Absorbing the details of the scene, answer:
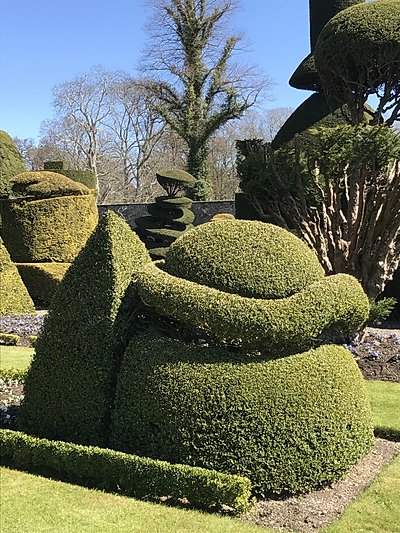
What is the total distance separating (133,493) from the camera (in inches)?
181

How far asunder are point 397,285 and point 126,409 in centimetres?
998

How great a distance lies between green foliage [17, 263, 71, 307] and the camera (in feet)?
54.0

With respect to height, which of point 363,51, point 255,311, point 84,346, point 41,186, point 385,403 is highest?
point 363,51

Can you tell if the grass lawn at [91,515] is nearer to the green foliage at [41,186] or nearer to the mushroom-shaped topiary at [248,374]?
the mushroom-shaped topiary at [248,374]

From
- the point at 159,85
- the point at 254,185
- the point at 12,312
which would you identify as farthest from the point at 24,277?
the point at 159,85

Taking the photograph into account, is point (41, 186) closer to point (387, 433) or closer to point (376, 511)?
point (387, 433)

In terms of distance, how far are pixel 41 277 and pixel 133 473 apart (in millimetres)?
12745

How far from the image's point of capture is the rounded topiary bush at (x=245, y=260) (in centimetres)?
482

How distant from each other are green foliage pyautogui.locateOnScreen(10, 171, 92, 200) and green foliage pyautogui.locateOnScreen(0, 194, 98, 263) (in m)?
0.28

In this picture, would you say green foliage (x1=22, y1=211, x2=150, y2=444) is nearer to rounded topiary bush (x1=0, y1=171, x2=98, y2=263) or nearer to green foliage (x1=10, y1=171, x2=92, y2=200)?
rounded topiary bush (x1=0, y1=171, x2=98, y2=263)

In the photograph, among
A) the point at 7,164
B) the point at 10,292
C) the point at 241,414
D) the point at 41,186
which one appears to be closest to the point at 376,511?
the point at 241,414

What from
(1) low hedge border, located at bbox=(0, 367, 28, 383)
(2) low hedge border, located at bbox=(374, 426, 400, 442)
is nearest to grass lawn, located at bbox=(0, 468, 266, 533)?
(2) low hedge border, located at bbox=(374, 426, 400, 442)

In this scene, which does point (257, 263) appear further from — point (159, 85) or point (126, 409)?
point (159, 85)

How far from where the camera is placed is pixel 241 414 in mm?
4410
